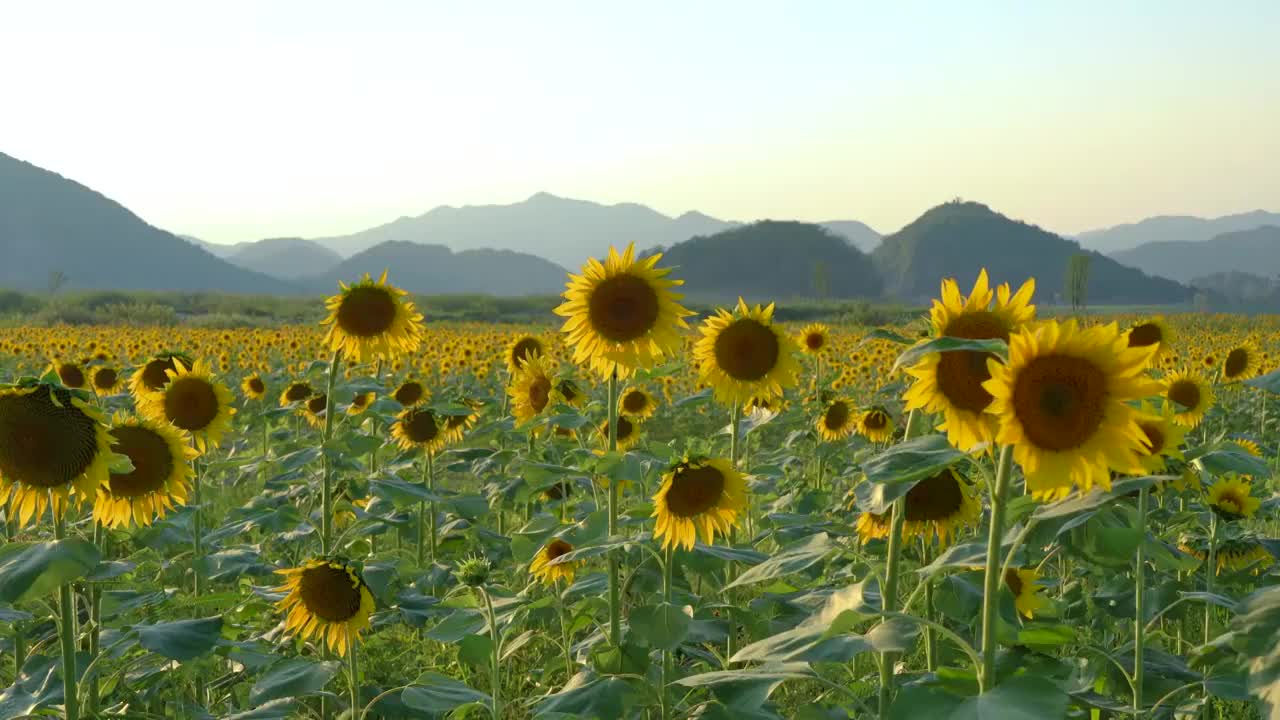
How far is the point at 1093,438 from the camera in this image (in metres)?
1.87

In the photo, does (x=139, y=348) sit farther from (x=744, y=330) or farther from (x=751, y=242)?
(x=751, y=242)

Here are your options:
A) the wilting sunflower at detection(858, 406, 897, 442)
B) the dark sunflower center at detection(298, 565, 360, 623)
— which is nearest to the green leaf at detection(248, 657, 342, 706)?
the dark sunflower center at detection(298, 565, 360, 623)

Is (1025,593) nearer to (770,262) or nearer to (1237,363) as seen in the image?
(1237,363)

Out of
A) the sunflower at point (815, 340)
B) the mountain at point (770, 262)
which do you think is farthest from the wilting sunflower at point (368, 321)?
the mountain at point (770, 262)

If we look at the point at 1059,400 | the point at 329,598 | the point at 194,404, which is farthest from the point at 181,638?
the point at 1059,400

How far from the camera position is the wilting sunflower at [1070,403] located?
5.93 feet

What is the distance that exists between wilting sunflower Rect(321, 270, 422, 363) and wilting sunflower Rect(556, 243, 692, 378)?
1203mm

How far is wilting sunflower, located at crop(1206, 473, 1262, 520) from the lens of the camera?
4281 millimetres

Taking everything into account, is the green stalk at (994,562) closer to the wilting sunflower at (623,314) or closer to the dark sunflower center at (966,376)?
the dark sunflower center at (966,376)

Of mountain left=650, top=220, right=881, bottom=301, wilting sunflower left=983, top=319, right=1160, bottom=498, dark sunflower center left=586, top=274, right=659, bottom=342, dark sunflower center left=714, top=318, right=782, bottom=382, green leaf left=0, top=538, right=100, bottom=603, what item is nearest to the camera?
wilting sunflower left=983, top=319, right=1160, bottom=498

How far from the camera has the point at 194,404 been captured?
4676mm

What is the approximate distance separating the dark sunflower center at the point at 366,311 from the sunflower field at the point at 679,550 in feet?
0.04

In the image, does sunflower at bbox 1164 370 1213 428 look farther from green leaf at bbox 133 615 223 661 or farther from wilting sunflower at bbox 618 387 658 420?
green leaf at bbox 133 615 223 661

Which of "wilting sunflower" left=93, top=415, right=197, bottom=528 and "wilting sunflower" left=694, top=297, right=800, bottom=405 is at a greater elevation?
"wilting sunflower" left=694, top=297, right=800, bottom=405
